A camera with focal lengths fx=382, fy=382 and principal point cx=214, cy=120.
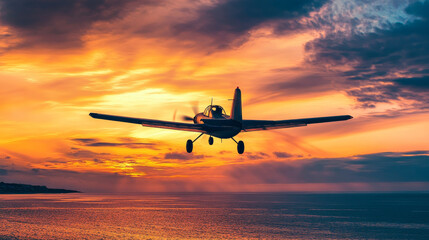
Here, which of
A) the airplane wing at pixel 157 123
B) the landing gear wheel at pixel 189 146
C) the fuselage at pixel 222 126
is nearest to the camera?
the fuselage at pixel 222 126

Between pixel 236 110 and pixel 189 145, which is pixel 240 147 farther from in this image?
pixel 189 145

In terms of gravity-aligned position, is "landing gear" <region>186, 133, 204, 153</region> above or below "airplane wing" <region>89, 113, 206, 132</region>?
below

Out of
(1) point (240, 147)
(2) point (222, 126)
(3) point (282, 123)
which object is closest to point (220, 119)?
(2) point (222, 126)

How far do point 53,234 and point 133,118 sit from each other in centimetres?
2886

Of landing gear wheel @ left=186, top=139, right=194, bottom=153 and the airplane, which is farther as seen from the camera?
landing gear wheel @ left=186, top=139, right=194, bottom=153

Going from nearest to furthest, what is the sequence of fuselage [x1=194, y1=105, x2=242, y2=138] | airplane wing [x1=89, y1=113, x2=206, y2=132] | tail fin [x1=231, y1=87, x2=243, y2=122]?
fuselage [x1=194, y1=105, x2=242, y2=138] → airplane wing [x1=89, y1=113, x2=206, y2=132] → tail fin [x1=231, y1=87, x2=243, y2=122]

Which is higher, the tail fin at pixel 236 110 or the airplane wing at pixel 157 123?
the tail fin at pixel 236 110

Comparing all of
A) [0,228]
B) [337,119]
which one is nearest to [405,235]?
[337,119]

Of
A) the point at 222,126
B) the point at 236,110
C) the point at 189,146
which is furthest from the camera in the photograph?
the point at 189,146

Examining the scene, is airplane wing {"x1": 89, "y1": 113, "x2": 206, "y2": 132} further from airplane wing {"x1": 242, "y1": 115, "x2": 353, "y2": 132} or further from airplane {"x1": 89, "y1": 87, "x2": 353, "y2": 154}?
airplane wing {"x1": 242, "y1": 115, "x2": 353, "y2": 132}

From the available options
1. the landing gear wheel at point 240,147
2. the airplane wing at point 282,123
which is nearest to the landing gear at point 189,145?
the landing gear wheel at point 240,147

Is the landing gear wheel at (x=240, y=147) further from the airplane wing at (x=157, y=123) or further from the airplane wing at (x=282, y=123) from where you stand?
the airplane wing at (x=157, y=123)

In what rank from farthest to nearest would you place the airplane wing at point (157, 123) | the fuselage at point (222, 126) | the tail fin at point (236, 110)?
1. the tail fin at point (236, 110)
2. the airplane wing at point (157, 123)
3. the fuselage at point (222, 126)

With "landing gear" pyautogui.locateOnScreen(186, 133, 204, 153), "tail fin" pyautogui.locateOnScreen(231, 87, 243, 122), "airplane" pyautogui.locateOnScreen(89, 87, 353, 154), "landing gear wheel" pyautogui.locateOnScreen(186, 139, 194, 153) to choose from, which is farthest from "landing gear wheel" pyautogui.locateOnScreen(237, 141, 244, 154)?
"landing gear wheel" pyautogui.locateOnScreen(186, 139, 194, 153)
